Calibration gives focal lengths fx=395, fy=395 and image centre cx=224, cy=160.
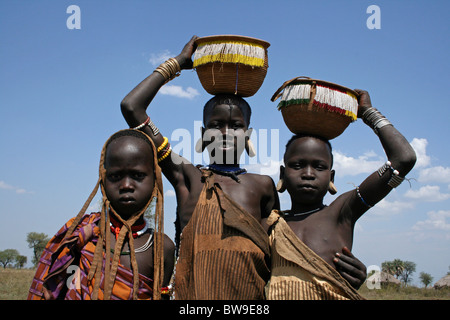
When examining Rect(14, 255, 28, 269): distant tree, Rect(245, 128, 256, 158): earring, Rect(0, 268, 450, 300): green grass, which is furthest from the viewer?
Rect(14, 255, 28, 269): distant tree

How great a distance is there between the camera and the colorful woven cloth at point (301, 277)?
288 centimetres

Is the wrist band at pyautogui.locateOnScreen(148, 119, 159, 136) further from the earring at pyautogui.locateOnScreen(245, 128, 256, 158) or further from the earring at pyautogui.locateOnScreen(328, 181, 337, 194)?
the earring at pyautogui.locateOnScreen(328, 181, 337, 194)

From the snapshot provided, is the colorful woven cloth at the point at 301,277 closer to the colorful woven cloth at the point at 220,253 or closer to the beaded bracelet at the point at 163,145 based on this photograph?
the colorful woven cloth at the point at 220,253

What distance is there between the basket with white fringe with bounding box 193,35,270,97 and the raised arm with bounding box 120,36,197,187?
0.69ft

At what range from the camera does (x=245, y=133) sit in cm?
354

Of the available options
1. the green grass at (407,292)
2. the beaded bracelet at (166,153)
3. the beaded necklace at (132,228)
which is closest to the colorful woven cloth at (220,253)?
the beaded necklace at (132,228)

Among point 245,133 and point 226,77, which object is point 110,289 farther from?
point 226,77

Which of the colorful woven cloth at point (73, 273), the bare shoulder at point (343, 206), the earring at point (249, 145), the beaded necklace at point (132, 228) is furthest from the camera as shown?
the earring at point (249, 145)

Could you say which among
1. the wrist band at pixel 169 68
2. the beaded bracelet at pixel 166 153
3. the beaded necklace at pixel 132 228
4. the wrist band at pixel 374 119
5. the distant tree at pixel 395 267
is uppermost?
the distant tree at pixel 395 267

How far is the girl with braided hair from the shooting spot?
277 cm

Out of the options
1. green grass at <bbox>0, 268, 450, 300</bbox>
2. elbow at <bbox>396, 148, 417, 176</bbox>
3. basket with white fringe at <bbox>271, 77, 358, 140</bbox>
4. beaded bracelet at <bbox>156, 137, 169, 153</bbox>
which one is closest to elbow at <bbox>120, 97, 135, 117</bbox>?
beaded bracelet at <bbox>156, 137, 169, 153</bbox>

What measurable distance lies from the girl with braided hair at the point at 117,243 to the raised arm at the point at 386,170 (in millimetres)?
1586
